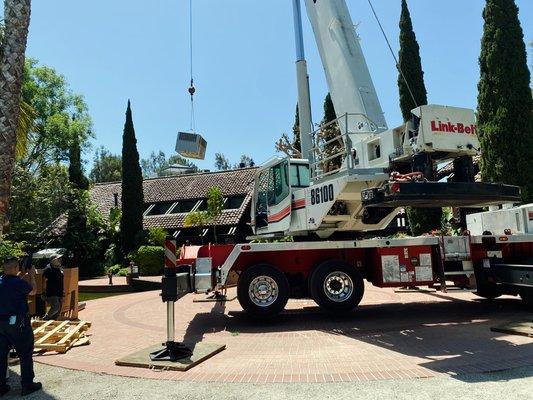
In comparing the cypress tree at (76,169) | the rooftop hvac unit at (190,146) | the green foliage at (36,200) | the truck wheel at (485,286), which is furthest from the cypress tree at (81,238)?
the truck wheel at (485,286)

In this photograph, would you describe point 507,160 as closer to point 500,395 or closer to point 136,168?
point 500,395

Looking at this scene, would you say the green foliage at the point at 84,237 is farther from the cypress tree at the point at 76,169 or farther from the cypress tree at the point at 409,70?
the cypress tree at the point at 409,70

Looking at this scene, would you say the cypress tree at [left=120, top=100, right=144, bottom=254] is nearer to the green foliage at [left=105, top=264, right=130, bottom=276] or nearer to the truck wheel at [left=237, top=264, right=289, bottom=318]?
the green foliage at [left=105, top=264, right=130, bottom=276]

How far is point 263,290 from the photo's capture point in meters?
9.39

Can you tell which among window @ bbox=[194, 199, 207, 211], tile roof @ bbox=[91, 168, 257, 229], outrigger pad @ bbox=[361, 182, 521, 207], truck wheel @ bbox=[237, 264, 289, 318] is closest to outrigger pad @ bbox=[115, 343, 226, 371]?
truck wheel @ bbox=[237, 264, 289, 318]

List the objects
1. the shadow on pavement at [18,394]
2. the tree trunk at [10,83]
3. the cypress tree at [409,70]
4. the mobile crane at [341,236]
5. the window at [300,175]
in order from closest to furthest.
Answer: the shadow on pavement at [18,394] → the tree trunk at [10,83] → the mobile crane at [341,236] → the window at [300,175] → the cypress tree at [409,70]

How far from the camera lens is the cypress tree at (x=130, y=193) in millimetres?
29712

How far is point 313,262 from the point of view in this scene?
32.2 ft

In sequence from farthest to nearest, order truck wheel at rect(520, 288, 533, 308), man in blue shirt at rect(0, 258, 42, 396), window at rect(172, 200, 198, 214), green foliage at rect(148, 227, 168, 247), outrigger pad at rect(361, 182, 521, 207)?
1. window at rect(172, 200, 198, 214)
2. green foliage at rect(148, 227, 168, 247)
3. truck wheel at rect(520, 288, 533, 308)
4. outrigger pad at rect(361, 182, 521, 207)
5. man in blue shirt at rect(0, 258, 42, 396)

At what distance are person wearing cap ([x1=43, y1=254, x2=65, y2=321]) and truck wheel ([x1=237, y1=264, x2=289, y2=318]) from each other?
402cm

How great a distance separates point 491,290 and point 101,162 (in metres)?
78.1

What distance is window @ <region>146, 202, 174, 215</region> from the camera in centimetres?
3447

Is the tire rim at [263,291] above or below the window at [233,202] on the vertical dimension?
below

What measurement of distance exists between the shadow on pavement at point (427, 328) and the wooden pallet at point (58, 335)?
1984mm
